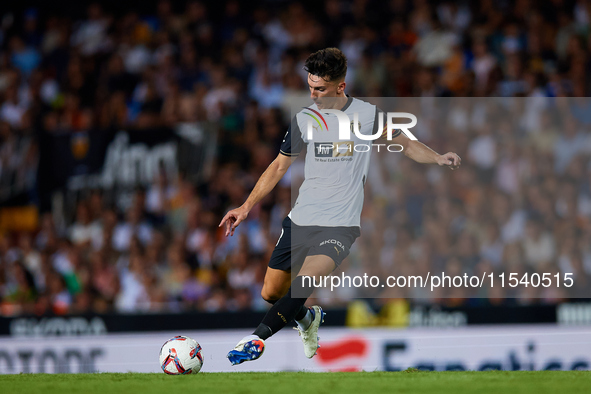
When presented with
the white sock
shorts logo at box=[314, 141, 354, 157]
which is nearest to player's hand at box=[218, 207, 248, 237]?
shorts logo at box=[314, 141, 354, 157]

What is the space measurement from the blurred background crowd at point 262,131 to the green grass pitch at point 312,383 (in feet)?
9.39

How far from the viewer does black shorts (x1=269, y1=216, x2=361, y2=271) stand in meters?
5.77

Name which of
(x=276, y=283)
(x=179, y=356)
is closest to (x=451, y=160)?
(x=276, y=283)

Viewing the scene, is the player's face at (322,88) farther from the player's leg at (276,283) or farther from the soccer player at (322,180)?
the player's leg at (276,283)

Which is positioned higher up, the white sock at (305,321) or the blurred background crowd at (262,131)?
the blurred background crowd at (262,131)

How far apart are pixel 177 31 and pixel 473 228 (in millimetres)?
6780

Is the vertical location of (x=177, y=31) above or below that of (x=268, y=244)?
above

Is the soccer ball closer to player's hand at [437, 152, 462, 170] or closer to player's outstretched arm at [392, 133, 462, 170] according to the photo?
player's outstretched arm at [392, 133, 462, 170]

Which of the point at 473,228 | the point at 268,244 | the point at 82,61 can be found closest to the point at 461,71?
the point at 473,228

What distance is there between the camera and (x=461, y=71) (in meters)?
11.4

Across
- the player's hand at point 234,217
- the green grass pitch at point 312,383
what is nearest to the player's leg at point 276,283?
the player's hand at point 234,217

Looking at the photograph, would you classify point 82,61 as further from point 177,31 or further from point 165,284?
point 165,284

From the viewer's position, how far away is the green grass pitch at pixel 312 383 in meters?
5.13

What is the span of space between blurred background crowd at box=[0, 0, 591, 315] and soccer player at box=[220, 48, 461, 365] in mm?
3130
